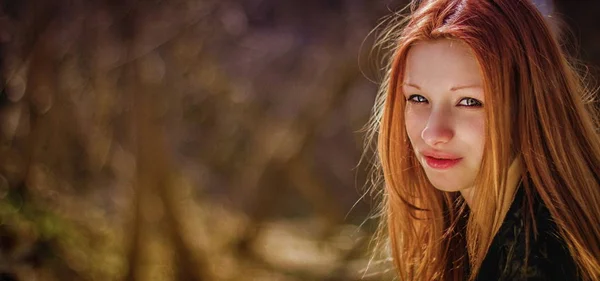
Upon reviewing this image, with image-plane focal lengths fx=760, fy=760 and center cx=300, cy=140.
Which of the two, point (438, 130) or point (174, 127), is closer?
point (438, 130)

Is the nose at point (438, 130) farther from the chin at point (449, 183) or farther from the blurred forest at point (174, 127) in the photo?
the blurred forest at point (174, 127)

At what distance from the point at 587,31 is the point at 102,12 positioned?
383cm

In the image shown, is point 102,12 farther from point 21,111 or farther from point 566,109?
point 566,109

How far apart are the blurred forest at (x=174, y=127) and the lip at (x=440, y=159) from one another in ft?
4.47

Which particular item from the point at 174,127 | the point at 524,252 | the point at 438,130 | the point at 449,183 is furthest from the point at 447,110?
Result: the point at 174,127

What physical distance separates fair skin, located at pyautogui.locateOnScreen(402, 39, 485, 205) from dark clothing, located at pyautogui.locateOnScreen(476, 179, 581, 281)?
13 centimetres

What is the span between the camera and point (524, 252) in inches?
58.5

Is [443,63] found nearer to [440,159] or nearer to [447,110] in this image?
[447,110]

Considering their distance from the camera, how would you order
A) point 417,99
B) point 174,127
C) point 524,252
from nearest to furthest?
point 524,252 < point 417,99 < point 174,127

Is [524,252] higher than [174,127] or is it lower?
higher

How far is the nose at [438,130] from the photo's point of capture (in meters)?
1.58

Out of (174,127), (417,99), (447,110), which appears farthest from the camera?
(174,127)

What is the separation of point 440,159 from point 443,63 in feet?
0.68

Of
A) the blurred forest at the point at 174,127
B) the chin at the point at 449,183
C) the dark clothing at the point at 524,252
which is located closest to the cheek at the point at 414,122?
the chin at the point at 449,183
